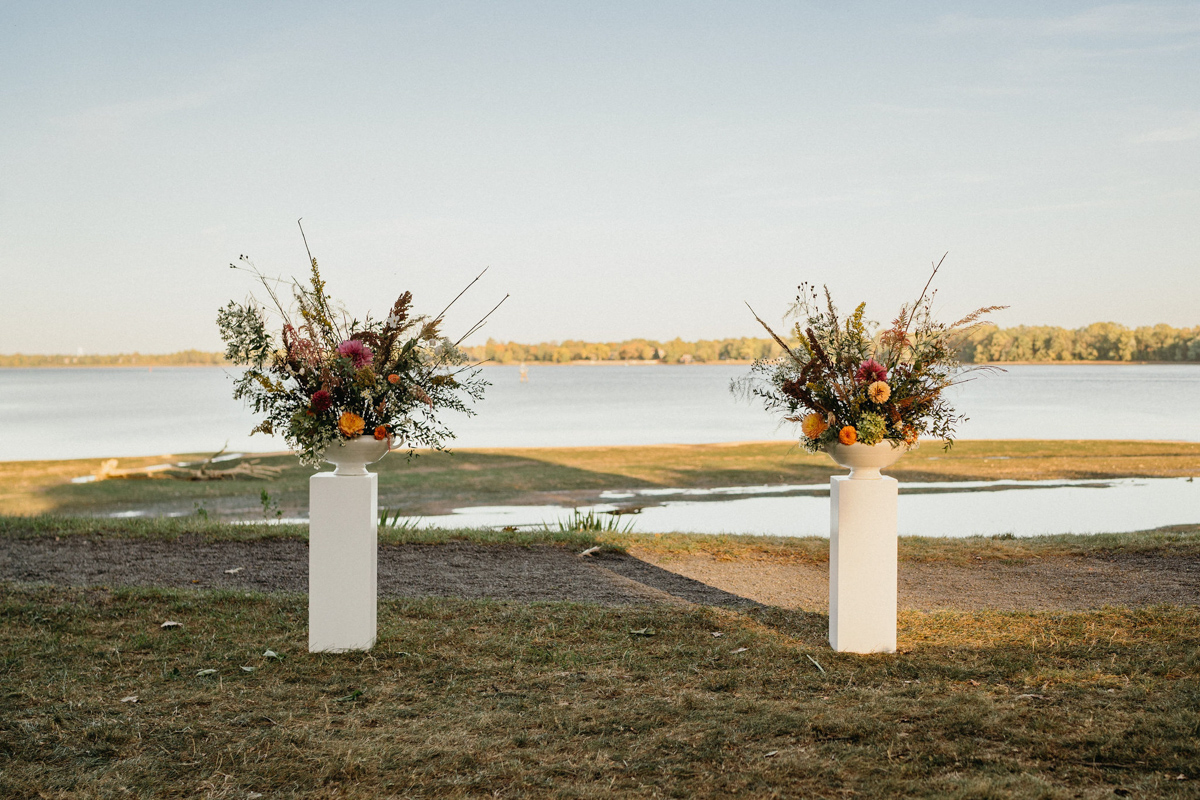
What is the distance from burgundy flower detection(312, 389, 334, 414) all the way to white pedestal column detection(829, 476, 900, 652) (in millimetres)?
3028

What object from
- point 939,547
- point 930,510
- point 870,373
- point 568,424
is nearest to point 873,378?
point 870,373

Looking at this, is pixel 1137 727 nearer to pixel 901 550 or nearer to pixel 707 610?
pixel 707 610

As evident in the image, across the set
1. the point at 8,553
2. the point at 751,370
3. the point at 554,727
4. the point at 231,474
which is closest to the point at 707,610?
the point at 751,370

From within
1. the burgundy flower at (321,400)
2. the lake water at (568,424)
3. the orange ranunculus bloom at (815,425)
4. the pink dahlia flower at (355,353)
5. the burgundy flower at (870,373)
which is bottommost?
the lake water at (568,424)

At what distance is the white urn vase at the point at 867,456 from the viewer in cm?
506

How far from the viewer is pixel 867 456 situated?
5.07 meters

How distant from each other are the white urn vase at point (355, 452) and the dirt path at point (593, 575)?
1.96 meters

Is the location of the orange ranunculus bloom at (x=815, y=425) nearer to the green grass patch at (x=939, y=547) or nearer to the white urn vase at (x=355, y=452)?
the white urn vase at (x=355, y=452)

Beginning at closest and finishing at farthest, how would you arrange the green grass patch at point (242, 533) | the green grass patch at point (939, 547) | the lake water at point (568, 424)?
the green grass patch at point (939, 547) → the green grass patch at point (242, 533) → the lake water at point (568, 424)

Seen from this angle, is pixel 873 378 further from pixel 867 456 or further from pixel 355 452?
pixel 355 452

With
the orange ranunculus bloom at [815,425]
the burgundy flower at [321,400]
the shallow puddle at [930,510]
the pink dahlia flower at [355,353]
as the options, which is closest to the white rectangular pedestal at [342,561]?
the burgundy flower at [321,400]

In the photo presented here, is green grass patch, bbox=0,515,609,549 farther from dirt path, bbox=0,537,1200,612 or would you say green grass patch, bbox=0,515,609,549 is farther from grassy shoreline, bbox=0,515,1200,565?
dirt path, bbox=0,537,1200,612

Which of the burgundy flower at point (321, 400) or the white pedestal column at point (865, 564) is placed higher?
the burgundy flower at point (321, 400)


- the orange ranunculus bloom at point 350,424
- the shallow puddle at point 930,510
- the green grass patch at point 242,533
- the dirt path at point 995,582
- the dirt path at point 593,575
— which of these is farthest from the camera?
the shallow puddle at point 930,510
